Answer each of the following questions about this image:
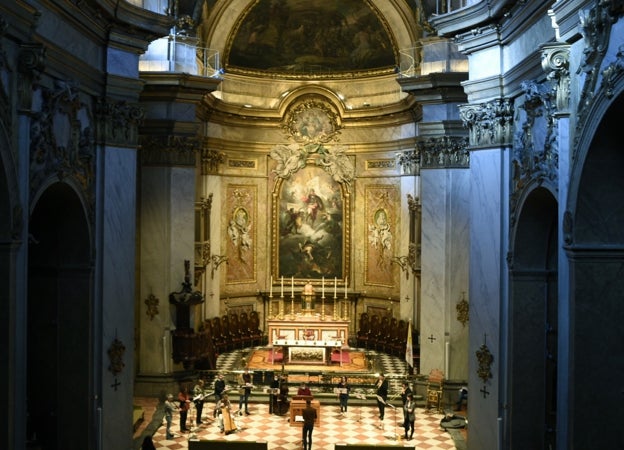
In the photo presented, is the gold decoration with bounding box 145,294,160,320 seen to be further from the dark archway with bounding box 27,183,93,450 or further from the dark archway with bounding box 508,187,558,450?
the dark archway with bounding box 508,187,558,450

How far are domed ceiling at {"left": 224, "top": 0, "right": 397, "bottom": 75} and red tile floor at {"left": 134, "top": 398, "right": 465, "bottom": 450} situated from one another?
1273 cm

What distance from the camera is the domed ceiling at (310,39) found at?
27.4 metres

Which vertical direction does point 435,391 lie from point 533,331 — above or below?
below

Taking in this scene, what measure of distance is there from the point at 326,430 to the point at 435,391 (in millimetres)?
3775

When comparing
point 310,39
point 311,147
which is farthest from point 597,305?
point 310,39

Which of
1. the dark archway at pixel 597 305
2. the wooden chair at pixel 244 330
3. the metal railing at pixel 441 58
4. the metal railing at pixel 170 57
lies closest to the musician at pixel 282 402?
the wooden chair at pixel 244 330

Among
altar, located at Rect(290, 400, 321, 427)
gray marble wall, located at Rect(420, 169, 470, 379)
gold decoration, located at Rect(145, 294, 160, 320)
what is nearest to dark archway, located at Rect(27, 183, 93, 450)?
altar, located at Rect(290, 400, 321, 427)

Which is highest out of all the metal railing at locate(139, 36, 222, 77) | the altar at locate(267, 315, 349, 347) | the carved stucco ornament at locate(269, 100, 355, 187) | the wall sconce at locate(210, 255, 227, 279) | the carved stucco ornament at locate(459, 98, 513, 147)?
the metal railing at locate(139, 36, 222, 77)

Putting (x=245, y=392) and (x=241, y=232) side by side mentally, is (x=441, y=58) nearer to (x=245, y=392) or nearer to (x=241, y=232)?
(x=241, y=232)

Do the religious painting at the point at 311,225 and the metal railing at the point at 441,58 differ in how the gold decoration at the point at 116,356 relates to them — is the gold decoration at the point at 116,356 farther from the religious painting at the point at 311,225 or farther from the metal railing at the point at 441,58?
the religious painting at the point at 311,225

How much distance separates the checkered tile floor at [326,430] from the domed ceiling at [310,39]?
12.6m

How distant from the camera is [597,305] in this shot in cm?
994

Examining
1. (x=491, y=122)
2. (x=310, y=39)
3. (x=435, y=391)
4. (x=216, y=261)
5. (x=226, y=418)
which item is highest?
(x=310, y=39)

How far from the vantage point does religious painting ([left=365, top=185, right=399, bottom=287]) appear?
27891mm
